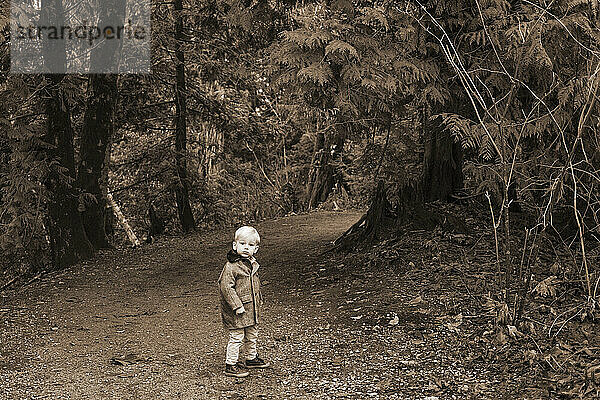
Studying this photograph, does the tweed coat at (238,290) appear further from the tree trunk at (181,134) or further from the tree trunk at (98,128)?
the tree trunk at (181,134)

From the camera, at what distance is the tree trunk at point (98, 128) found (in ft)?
41.1

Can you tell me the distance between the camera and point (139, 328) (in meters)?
7.64

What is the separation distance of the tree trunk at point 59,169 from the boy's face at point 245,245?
6.56 metres

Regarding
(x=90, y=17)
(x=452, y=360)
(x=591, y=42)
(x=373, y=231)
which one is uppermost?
(x=90, y=17)

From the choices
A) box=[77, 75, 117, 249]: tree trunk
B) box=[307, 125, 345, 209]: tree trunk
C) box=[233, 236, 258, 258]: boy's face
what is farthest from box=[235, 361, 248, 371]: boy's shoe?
box=[307, 125, 345, 209]: tree trunk

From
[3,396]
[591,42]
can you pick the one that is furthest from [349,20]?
[3,396]

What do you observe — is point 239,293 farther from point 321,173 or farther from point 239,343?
point 321,173

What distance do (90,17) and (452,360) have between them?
10.6 m

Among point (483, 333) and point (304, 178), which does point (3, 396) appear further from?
point (304, 178)

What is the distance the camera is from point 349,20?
324 inches

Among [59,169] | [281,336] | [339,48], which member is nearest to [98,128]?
[59,169]

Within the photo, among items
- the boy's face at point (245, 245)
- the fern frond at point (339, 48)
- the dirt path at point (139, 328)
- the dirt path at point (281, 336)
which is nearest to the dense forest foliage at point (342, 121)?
the fern frond at point (339, 48)

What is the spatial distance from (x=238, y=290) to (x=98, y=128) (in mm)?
8231

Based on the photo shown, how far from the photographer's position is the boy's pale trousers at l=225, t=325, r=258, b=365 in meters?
5.74
